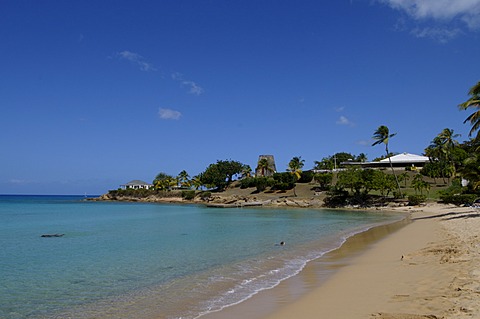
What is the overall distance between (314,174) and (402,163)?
1913 centimetres

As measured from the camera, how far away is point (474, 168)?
1232 inches

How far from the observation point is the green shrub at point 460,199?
140 ft

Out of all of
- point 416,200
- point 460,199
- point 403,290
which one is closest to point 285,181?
point 416,200

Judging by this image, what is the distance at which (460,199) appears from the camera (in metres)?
45.0

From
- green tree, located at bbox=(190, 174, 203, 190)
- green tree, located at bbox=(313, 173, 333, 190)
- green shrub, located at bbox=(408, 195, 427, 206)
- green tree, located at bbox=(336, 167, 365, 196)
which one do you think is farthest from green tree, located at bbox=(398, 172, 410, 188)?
green tree, located at bbox=(190, 174, 203, 190)

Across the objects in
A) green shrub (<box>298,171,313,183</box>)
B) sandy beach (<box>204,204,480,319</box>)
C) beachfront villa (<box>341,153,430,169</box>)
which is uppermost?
beachfront villa (<box>341,153,430,169</box>)

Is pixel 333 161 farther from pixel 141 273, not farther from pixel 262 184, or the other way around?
pixel 141 273

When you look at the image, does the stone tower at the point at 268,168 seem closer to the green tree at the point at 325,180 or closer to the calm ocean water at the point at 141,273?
the green tree at the point at 325,180

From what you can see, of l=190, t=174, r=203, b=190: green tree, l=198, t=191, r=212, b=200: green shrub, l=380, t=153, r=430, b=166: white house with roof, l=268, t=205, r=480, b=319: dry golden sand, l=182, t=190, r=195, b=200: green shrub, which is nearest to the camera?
l=268, t=205, r=480, b=319: dry golden sand

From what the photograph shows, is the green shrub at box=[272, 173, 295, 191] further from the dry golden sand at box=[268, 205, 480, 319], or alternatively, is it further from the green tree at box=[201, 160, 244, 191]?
the dry golden sand at box=[268, 205, 480, 319]

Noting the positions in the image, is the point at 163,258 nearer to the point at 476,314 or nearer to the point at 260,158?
the point at 476,314

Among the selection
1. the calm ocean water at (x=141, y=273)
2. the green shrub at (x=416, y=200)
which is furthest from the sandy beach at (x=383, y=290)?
the green shrub at (x=416, y=200)

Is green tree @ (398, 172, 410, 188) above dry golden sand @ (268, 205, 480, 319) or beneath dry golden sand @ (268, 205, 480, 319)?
above

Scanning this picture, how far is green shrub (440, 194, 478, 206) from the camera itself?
4258 cm
